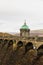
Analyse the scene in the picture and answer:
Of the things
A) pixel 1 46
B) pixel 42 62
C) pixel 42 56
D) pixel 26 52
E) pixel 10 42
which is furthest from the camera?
pixel 1 46

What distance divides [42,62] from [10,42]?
3867 cm

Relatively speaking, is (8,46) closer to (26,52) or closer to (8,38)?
(8,38)

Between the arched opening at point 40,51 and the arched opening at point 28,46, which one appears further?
the arched opening at point 28,46

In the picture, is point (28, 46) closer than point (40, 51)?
No

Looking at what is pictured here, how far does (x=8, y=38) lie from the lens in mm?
88250

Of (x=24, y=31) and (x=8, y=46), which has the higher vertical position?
(x=24, y=31)

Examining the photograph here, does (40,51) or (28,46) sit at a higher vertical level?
(28,46)

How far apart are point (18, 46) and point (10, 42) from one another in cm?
1357

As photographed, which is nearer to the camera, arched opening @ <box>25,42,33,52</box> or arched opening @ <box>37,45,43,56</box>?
arched opening @ <box>37,45,43,56</box>

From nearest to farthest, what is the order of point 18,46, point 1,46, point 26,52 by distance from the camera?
point 26,52 < point 18,46 < point 1,46

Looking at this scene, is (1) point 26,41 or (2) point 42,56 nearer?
(2) point 42,56

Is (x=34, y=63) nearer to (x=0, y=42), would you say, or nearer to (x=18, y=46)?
(x=18, y=46)

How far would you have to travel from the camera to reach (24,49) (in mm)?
64625

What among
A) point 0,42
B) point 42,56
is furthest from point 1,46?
point 42,56
